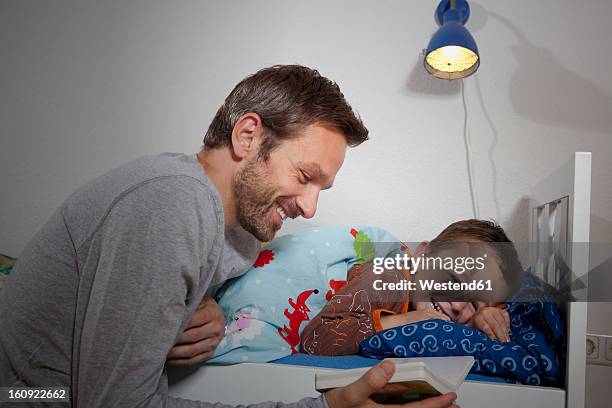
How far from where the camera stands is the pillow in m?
0.97

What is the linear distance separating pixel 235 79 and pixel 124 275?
132cm

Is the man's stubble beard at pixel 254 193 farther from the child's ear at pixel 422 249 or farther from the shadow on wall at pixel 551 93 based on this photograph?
the shadow on wall at pixel 551 93

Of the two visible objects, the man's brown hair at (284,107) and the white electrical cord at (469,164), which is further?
the white electrical cord at (469,164)

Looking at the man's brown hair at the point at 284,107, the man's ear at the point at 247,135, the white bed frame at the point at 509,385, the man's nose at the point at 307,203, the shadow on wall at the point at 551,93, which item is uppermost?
the shadow on wall at the point at 551,93

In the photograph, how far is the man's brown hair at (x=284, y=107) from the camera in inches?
37.1

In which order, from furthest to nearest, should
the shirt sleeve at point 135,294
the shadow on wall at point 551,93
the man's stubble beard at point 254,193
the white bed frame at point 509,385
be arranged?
the shadow on wall at point 551,93 < the man's stubble beard at point 254,193 < the white bed frame at point 509,385 < the shirt sleeve at point 135,294

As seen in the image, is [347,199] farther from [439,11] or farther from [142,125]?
[142,125]

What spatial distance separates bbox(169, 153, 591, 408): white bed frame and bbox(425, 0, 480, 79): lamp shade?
1.68 ft

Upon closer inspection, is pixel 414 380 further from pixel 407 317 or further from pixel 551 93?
pixel 551 93

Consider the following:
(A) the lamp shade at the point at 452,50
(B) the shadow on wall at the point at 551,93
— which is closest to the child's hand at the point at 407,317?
(A) the lamp shade at the point at 452,50

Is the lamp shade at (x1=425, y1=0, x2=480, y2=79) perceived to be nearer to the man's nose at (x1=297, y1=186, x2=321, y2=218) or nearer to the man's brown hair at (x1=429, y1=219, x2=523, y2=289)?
the man's brown hair at (x1=429, y1=219, x2=523, y2=289)

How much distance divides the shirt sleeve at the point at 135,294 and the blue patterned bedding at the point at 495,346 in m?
0.44

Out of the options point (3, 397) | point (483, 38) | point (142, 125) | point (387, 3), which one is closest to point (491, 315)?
point (3, 397)

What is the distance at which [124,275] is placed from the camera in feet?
2.19
